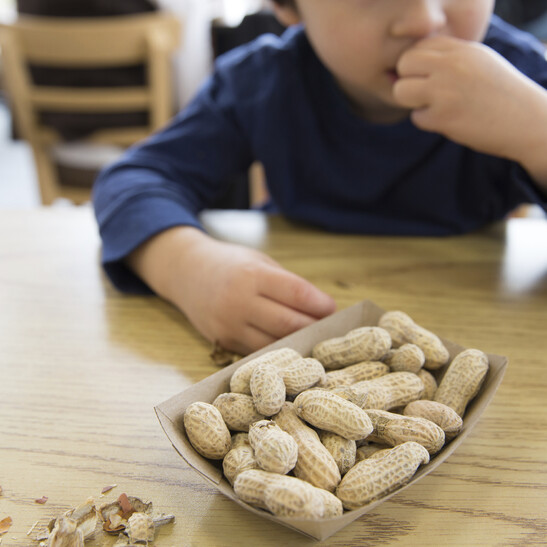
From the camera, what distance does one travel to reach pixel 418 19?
64 centimetres

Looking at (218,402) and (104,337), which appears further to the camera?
(104,337)

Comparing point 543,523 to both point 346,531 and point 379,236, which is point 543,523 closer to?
point 346,531

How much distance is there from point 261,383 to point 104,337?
0.24 metres

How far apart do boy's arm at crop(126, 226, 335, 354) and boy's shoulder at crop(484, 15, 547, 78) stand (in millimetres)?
489

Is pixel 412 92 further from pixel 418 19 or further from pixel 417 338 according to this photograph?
pixel 417 338

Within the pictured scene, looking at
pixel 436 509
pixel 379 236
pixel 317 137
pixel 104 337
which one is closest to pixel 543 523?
pixel 436 509

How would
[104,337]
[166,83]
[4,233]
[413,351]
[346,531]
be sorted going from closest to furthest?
[346,531]
[413,351]
[104,337]
[4,233]
[166,83]

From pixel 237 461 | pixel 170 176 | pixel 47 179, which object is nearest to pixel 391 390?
pixel 237 461

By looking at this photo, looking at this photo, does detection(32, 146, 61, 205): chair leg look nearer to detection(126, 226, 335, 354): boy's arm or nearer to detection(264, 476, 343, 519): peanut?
detection(126, 226, 335, 354): boy's arm

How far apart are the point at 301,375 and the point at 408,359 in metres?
0.10

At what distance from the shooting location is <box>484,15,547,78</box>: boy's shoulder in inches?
31.7

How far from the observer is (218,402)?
405 mm

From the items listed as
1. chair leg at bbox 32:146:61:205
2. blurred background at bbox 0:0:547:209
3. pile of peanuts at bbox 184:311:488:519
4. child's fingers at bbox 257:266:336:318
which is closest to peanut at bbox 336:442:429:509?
pile of peanuts at bbox 184:311:488:519

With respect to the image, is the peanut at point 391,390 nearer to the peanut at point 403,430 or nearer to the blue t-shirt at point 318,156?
the peanut at point 403,430
